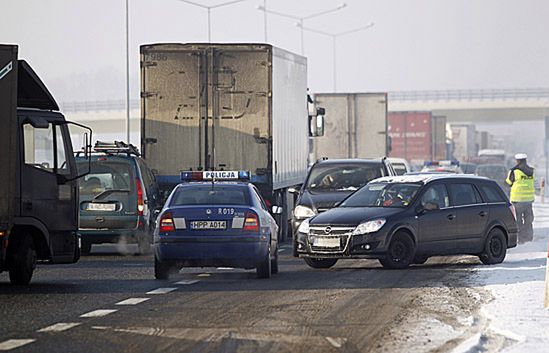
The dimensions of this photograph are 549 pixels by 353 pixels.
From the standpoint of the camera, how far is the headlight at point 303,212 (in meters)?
26.4

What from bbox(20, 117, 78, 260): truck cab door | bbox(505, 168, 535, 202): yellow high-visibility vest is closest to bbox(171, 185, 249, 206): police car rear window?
bbox(20, 117, 78, 260): truck cab door

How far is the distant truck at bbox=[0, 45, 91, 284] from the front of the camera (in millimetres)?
17188

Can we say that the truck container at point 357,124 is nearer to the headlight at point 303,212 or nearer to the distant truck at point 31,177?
the headlight at point 303,212

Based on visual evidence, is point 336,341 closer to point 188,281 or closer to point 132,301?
point 132,301

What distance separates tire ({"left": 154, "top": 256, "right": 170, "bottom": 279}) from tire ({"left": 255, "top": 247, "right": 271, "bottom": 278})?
120cm

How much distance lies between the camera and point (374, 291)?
17.1 m

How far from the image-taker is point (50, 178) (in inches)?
728

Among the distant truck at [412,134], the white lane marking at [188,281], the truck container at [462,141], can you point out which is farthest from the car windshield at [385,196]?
the truck container at [462,141]

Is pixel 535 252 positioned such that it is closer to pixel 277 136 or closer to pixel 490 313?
pixel 277 136

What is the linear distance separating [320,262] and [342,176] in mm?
6993

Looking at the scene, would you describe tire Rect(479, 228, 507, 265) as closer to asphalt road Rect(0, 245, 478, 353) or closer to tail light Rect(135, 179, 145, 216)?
asphalt road Rect(0, 245, 478, 353)

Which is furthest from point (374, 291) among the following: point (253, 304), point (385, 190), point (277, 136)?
point (277, 136)

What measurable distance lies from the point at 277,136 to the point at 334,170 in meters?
1.52

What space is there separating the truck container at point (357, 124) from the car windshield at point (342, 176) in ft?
47.7
